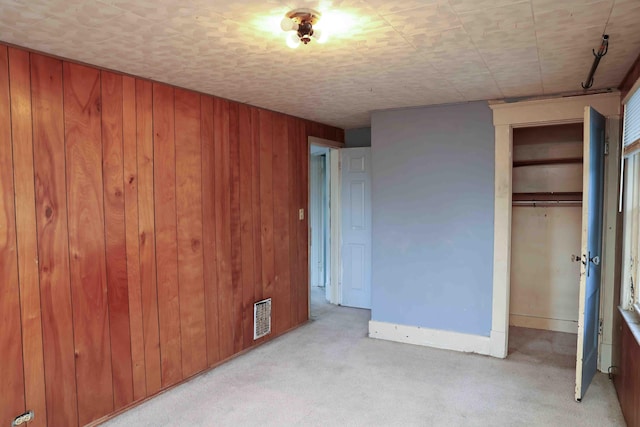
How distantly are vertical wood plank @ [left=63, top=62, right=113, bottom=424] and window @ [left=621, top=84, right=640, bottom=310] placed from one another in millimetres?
3211

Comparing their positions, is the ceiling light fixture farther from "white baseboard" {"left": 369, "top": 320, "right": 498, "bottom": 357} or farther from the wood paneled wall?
"white baseboard" {"left": 369, "top": 320, "right": 498, "bottom": 357}

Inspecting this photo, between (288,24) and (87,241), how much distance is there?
1774 mm

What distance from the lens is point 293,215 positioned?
174 inches

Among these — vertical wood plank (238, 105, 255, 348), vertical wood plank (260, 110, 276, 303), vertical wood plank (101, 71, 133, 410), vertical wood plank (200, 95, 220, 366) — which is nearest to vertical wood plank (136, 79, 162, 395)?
vertical wood plank (101, 71, 133, 410)

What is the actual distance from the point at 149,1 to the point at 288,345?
10.1ft

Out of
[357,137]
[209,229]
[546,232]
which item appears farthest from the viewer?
[357,137]

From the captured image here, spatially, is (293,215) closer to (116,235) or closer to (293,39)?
(116,235)

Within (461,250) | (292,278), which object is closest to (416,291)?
(461,250)

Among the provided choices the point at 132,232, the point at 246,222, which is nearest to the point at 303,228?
the point at 246,222

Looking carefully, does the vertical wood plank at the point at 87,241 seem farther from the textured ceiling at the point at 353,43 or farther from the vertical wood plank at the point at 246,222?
the vertical wood plank at the point at 246,222

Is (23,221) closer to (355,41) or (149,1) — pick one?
(149,1)

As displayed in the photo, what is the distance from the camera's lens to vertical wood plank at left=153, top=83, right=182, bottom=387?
2977 millimetres

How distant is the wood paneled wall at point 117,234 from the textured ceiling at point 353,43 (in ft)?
0.86

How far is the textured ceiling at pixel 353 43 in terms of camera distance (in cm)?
177
